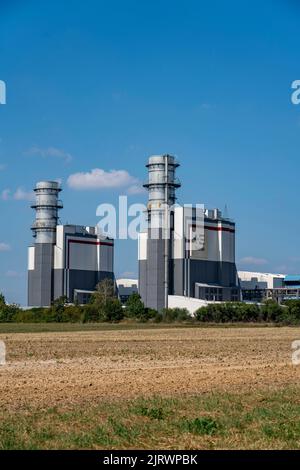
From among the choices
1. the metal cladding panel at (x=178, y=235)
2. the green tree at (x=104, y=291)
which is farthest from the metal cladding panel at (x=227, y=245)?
the green tree at (x=104, y=291)

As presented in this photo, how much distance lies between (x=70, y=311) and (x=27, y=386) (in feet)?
302

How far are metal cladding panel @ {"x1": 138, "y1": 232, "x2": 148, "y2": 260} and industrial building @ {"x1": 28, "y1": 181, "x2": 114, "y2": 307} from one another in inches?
608

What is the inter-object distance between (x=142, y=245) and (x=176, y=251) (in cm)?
603

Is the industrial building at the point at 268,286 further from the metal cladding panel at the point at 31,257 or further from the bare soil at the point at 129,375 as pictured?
the bare soil at the point at 129,375

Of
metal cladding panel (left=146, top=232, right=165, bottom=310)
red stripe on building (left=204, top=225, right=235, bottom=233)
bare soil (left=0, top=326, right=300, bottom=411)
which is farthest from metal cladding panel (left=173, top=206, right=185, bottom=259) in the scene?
bare soil (left=0, top=326, right=300, bottom=411)

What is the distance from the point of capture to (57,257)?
5113 inches

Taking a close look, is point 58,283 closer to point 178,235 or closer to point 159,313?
point 178,235

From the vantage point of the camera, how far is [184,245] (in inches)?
4624

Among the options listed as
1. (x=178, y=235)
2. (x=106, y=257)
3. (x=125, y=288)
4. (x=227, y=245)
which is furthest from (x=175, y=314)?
(x=125, y=288)

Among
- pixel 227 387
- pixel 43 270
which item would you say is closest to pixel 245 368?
pixel 227 387

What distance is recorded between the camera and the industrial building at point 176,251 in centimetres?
11706
